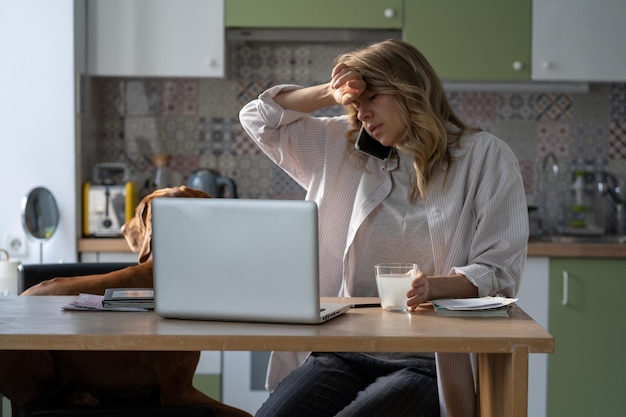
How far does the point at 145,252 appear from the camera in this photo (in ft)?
6.75

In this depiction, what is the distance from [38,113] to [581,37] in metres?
2.09

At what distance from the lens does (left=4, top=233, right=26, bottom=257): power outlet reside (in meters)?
3.51

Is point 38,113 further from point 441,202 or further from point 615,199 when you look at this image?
point 615,199

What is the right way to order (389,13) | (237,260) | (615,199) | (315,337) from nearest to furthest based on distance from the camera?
(315,337) < (237,260) < (389,13) < (615,199)

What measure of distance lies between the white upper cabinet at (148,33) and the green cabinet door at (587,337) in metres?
1.59

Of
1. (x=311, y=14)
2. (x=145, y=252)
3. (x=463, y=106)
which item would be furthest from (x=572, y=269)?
(x=145, y=252)

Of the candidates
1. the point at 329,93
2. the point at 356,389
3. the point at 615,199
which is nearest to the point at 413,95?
the point at 329,93

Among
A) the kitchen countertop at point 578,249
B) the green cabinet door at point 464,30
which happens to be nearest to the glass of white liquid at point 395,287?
the kitchen countertop at point 578,249

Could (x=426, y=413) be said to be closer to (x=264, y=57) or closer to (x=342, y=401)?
(x=342, y=401)

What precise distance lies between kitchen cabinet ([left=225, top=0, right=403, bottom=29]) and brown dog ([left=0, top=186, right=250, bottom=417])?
1809mm

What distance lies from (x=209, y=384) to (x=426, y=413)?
72.8 inches

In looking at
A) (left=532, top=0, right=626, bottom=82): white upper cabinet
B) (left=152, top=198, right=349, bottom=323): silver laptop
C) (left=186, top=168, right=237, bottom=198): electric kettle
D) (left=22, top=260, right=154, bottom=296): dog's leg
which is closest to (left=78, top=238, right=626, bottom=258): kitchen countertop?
(left=532, top=0, right=626, bottom=82): white upper cabinet

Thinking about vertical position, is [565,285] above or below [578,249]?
below

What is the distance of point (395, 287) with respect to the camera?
1768 millimetres
